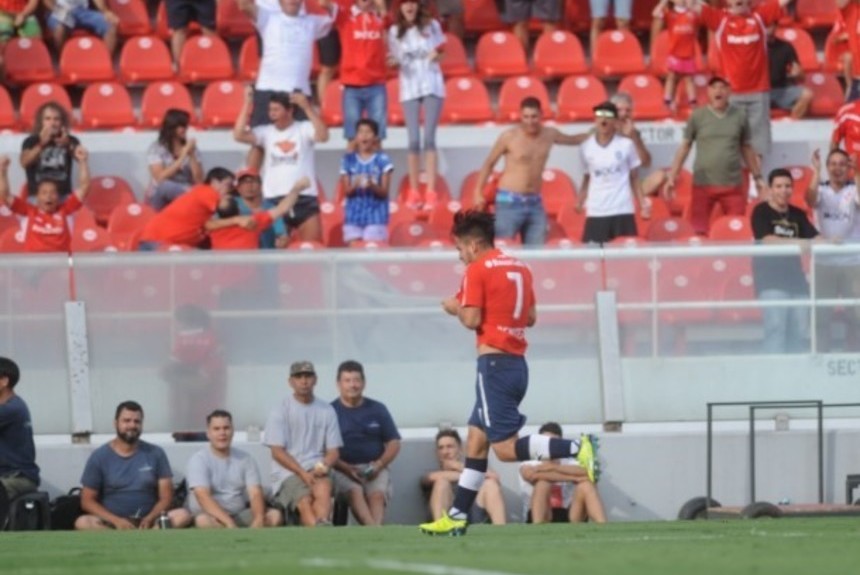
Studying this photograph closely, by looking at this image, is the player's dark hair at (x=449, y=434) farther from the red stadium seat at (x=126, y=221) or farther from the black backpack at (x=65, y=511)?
the red stadium seat at (x=126, y=221)

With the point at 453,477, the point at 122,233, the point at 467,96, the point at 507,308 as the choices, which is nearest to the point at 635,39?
the point at 467,96

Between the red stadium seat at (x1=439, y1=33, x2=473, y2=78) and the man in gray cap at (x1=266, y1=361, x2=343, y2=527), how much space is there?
648cm

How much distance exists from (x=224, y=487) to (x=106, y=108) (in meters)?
6.47

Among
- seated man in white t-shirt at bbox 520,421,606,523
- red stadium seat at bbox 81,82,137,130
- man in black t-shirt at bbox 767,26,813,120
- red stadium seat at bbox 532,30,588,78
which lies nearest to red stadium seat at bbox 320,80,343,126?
red stadium seat at bbox 81,82,137,130

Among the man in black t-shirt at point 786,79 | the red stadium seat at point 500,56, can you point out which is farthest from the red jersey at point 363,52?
the man in black t-shirt at point 786,79

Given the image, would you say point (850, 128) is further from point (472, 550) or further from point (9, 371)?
point (472, 550)

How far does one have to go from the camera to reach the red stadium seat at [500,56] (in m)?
22.2

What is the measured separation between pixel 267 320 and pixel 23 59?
6201 millimetres

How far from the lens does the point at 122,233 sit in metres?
19.4

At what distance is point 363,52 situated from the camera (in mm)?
20297

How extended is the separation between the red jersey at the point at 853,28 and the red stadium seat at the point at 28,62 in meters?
7.50

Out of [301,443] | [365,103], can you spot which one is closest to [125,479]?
[301,443]

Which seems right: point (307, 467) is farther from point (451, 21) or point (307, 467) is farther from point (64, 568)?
point (451, 21)

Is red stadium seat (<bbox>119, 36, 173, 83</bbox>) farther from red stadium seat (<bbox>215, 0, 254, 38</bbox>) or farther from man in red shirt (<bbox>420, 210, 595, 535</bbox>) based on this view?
man in red shirt (<bbox>420, 210, 595, 535</bbox>)
